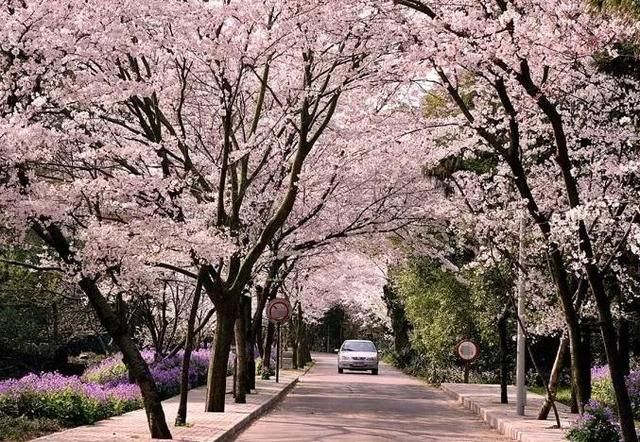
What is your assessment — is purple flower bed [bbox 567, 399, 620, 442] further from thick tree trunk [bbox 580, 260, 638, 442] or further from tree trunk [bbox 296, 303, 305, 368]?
tree trunk [bbox 296, 303, 305, 368]

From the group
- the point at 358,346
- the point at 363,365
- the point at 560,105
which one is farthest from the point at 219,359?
the point at 358,346

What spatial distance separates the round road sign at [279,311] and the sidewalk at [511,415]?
5643mm

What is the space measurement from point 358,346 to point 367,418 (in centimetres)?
2650

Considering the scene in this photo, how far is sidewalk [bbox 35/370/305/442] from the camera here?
13.4 m

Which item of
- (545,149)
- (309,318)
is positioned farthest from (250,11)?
(309,318)

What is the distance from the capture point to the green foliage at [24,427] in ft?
44.1

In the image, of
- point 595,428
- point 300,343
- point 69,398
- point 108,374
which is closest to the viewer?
point 595,428

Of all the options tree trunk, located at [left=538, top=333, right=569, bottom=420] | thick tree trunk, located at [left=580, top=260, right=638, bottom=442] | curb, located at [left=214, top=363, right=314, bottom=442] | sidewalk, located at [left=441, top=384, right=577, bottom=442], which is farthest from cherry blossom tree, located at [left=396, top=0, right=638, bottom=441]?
curb, located at [left=214, top=363, right=314, bottom=442]

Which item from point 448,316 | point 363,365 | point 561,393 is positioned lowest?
point 561,393

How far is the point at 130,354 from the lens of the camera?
1302 centimetres

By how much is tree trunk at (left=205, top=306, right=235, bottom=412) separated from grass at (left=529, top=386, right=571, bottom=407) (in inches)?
436

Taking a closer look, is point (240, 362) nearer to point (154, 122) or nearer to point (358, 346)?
point (154, 122)

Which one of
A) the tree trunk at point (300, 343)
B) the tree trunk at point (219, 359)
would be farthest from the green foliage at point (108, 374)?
the tree trunk at point (300, 343)

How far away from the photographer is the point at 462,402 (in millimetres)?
25484
